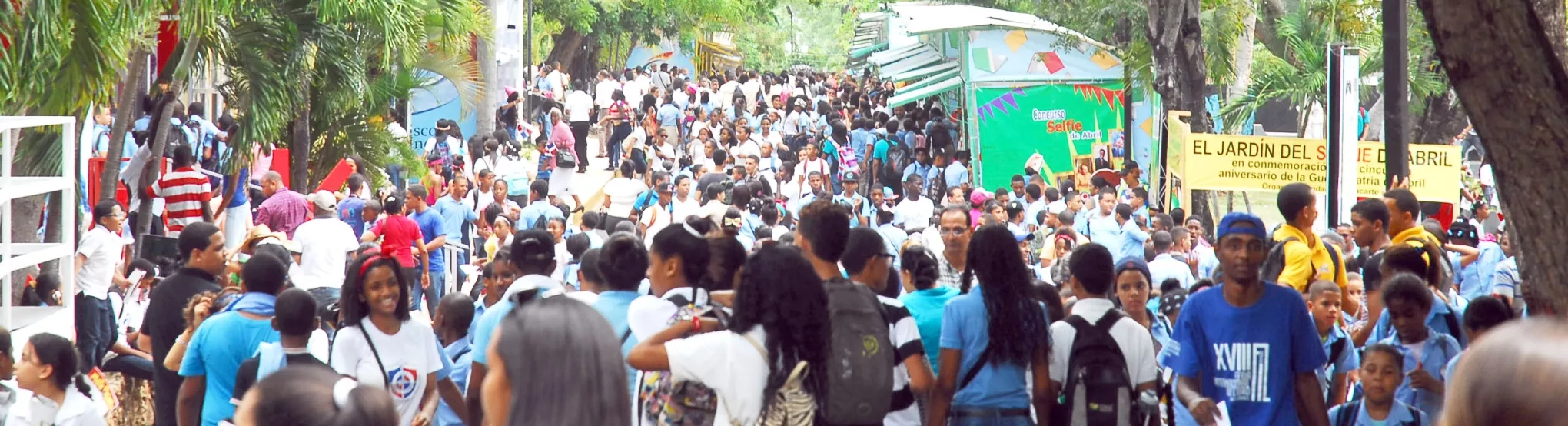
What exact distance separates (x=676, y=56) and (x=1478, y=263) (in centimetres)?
4733

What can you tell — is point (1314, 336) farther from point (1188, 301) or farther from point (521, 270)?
point (521, 270)

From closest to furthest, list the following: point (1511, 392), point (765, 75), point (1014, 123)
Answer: point (1511, 392)
point (1014, 123)
point (765, 75)

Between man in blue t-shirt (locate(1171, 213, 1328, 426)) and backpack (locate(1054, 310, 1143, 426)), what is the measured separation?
0.71ft

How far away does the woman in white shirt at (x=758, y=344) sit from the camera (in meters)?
4.16

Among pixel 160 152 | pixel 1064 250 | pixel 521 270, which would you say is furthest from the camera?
pixel 160 152

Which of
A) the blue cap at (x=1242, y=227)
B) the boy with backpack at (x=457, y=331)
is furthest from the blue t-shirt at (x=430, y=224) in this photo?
the blue cap at (x=1242, y=227)

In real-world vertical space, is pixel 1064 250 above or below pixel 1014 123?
below

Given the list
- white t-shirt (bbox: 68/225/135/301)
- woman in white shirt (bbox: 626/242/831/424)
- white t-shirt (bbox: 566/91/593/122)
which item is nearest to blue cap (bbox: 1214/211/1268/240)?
woman in white shirt (bbox: 626/242/831/424)

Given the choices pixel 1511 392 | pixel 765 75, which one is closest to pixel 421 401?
pixel 1511 392

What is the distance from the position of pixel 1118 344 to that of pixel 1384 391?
873 mm

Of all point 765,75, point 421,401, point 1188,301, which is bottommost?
point 421,401

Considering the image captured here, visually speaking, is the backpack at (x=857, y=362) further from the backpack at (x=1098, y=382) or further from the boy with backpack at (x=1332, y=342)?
the boy with backpack at (x=1332, y=342)

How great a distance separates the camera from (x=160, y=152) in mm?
12773

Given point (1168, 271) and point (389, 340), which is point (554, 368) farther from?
point (1168, 271)
